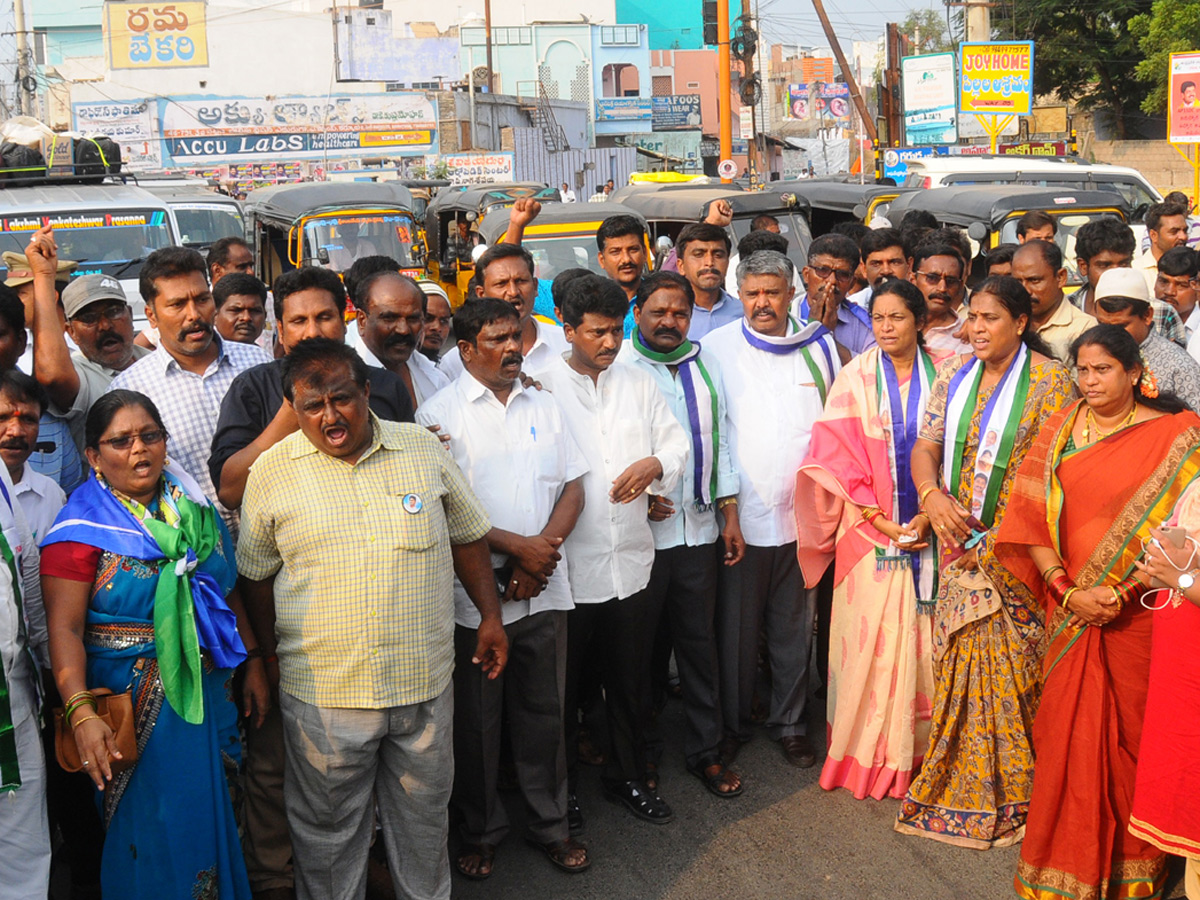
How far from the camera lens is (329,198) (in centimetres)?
1559

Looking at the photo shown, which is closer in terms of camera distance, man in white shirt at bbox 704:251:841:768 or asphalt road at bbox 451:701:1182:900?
asphalt road at bbox 451:701:1182:900

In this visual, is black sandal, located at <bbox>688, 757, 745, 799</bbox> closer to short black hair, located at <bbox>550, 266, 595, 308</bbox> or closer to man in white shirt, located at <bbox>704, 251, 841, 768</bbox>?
man in white shirt, located at <bbox>704, 251, 841, 768</bbox>

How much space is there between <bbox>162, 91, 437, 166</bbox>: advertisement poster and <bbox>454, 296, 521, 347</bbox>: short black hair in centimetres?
3506

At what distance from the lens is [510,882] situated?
12.6 ft

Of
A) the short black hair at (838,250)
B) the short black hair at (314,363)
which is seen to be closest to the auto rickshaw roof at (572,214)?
the short black hair at (838,250)

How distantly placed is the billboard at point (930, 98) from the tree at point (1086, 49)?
4.80 m

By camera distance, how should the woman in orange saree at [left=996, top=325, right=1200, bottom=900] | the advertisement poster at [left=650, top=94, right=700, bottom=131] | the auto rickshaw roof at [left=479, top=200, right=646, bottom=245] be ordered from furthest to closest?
the advertisement poster at [left=650, top=94, right=700, bottom=131] → the auto rickshaw roof at [left=479, top=200, right=646, bottom=245] → the woman in orange saree at [left=996, top=325, right=1200, bottom=900]

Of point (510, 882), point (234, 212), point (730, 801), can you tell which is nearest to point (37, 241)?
point (510, 882)

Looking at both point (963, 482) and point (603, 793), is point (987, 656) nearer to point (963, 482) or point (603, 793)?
point (963, 482)

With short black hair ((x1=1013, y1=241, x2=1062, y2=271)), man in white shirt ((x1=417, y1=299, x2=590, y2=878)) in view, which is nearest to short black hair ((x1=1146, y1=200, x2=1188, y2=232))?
short black hair ((x1=1013, y1=241, x2=1062, y2=271))

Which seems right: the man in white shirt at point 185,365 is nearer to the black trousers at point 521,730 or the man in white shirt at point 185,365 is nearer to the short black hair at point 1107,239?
the black trousers at point 521,730

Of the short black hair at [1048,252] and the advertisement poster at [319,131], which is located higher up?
the advertisement poster at [319,131]

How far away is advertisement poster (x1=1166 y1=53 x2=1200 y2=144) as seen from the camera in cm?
1518

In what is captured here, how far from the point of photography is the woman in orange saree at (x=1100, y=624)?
11.5ft
